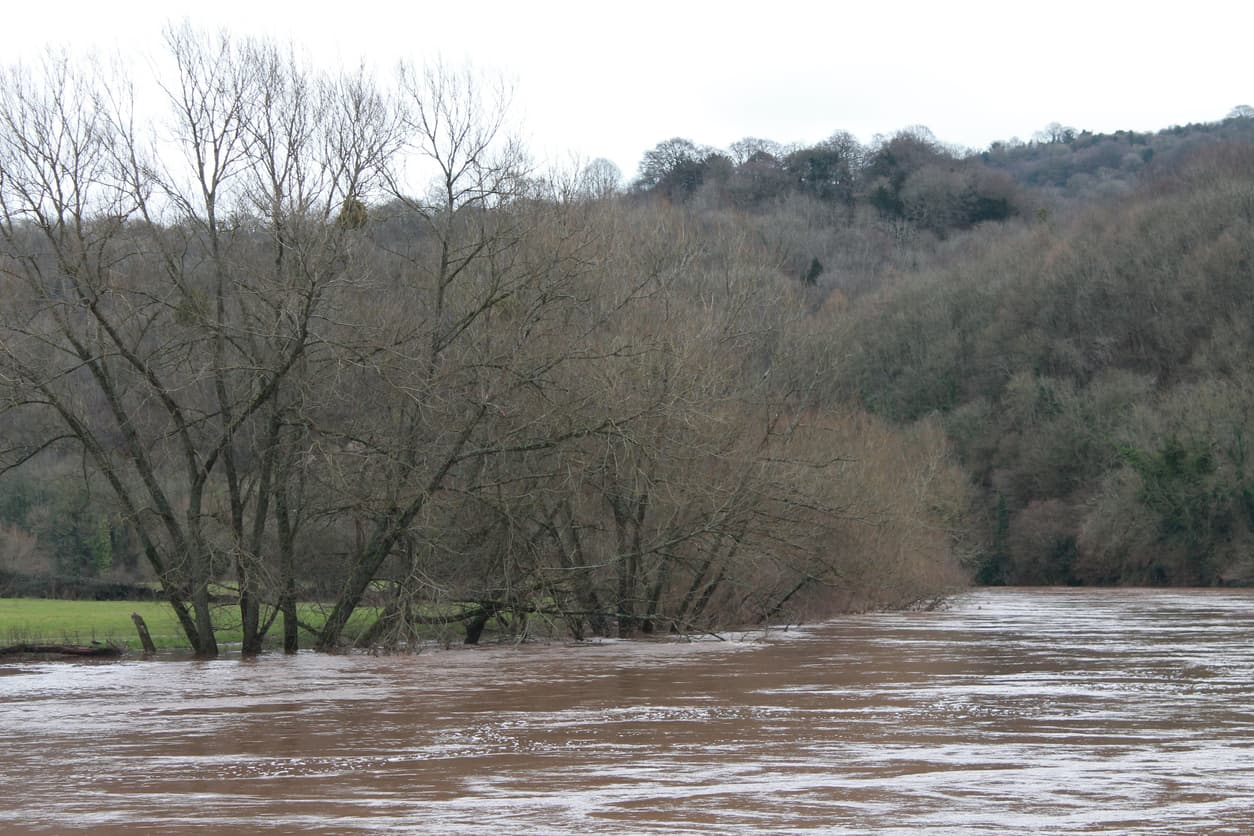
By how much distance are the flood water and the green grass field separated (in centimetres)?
260

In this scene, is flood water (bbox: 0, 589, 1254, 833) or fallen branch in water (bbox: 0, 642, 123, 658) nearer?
flood water (bbox: 0, 589, 1254, 833)

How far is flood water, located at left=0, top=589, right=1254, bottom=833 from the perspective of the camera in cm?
1195

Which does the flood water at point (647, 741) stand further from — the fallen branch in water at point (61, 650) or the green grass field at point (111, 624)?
the green grass field at point (111, 624)

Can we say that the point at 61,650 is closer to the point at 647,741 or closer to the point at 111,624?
the point at 111,624

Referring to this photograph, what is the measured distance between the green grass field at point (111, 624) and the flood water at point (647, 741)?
260 centimetres

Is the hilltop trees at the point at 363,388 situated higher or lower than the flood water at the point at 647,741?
higher

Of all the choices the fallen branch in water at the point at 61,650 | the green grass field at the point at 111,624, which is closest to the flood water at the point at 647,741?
the fallen branch in water at the point at 61,650

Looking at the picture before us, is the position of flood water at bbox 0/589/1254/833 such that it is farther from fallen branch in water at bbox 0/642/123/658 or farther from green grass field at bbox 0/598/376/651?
green grass field at bbox 0/598/376/651

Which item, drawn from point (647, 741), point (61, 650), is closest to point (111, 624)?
point (61, 650)

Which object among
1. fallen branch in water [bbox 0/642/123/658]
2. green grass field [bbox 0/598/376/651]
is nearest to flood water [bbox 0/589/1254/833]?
fallen branch in water [bbox 0/642/123/658]

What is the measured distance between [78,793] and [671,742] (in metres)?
6.00

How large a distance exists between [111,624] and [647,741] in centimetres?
2248

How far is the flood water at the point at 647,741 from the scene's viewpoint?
1195cm

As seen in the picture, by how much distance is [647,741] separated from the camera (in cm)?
1611
